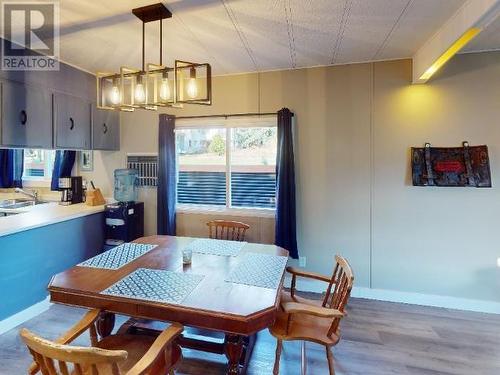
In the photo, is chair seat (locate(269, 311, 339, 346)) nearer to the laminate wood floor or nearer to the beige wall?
the laminate wood floor

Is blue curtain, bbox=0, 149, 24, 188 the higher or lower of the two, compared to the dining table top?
higher

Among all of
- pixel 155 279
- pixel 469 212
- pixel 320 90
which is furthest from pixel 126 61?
pixel 469 212

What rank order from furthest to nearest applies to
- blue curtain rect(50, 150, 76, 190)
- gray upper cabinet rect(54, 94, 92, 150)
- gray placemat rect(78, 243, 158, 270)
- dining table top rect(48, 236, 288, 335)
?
blue curtain rect(50, 150, 76, 190), gray upper cabinet rect(54, 94, 92, 150), gray placemat rect(78, 243, 158, 270), dining table top rect(48, 236, 288, 335)

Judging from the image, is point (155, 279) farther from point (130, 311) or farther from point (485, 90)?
point (485, 90)

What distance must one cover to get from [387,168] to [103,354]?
9.95ft

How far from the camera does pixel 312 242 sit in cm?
337

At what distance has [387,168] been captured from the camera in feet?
10.3

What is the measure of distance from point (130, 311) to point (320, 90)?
2872 mm

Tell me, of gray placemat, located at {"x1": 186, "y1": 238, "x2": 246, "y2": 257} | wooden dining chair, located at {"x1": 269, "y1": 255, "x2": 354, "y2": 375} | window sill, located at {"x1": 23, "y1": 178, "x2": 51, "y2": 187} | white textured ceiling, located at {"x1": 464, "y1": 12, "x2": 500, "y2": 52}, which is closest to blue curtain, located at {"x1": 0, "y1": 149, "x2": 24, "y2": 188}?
window sill, located at {"x1": 23, "y1": 178, "x2": 51, "y2": 187}

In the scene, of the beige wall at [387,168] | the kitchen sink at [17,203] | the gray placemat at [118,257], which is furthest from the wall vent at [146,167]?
the gray placemat at [118,257]

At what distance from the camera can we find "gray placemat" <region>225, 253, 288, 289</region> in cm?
177

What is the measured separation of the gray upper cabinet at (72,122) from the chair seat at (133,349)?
233 centimetres

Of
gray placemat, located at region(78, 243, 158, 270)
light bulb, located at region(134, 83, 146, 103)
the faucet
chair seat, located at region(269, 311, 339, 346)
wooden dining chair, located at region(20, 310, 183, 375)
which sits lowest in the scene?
chair seat, located at region(269, 311, 339, 346)

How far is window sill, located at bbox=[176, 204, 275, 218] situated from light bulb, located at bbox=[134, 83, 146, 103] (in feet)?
6.35
